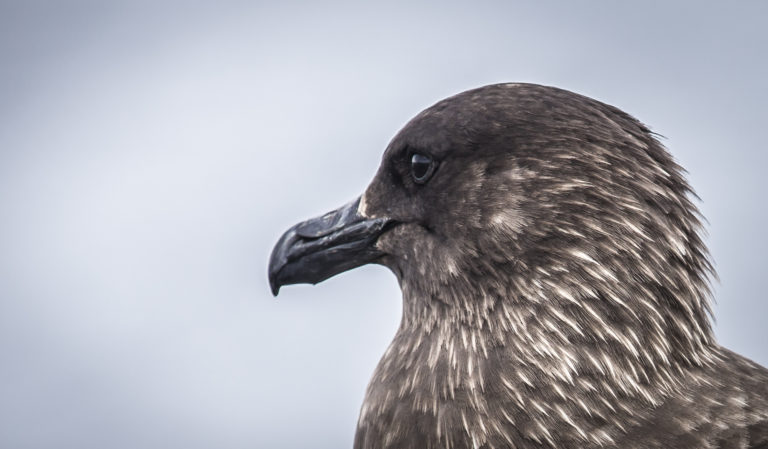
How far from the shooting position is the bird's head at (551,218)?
8.66 ft

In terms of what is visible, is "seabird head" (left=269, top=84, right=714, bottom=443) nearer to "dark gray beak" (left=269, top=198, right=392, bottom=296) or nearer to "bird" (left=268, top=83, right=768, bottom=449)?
"bird" (left=268, top=83, right=768, bottom=449)

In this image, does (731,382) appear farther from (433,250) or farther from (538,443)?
(433,250)

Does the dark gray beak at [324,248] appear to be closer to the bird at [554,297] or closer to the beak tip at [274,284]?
the beak tip at [274,284]

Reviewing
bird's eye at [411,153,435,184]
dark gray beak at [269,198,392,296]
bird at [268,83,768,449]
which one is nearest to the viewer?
bird at [268,83,768,449]

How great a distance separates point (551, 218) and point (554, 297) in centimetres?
22

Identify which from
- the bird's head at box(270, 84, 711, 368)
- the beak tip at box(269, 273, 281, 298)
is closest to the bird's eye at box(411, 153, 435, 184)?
the bird's head at box(270, 84, 711, 368)

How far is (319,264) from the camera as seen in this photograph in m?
3.25

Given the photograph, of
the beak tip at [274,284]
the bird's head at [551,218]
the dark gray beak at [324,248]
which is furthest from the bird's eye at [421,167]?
the beak tip at [274,284]

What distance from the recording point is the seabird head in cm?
261

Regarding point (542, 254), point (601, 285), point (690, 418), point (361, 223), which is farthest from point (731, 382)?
point (361, 223)

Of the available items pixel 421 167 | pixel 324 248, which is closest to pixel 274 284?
pixel 324 248

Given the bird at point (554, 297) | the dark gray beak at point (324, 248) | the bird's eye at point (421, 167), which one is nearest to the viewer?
the bird at point (554, 297)

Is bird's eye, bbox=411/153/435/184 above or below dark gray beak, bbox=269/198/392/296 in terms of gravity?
above

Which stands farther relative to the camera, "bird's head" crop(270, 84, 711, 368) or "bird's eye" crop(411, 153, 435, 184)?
"bird's eye" crop(411, 153, 435, 184)
